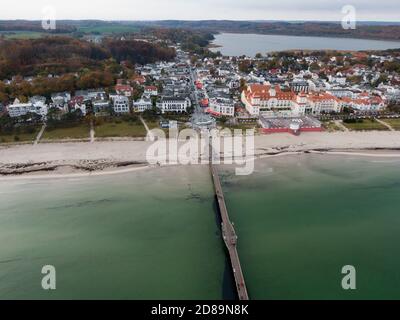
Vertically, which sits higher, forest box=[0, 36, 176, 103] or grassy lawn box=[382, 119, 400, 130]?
forest box=[0, 36, 176, 103]

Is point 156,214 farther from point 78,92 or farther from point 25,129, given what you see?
point 78,92

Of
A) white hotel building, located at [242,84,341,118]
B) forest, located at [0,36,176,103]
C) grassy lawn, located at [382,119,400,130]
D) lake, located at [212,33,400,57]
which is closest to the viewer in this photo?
grassy lawn, located at [382,119,400,130]

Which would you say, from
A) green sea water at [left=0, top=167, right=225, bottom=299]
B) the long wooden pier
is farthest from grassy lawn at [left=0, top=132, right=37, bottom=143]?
the long wooden pier

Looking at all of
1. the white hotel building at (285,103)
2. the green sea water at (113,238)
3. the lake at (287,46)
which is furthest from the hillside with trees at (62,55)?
the green sea water at (113,238)

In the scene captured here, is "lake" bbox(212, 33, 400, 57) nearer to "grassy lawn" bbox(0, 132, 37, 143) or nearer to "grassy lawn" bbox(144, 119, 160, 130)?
"grassy lawn" bbox(144, 119, 160, 130)

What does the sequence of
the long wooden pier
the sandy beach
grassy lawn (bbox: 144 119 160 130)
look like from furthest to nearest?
A: grassy lawn (bbox: 144 119 160 130)
the sandy beach
the long wooden pier

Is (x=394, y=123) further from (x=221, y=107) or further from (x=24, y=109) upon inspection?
(x=24, y=109)
